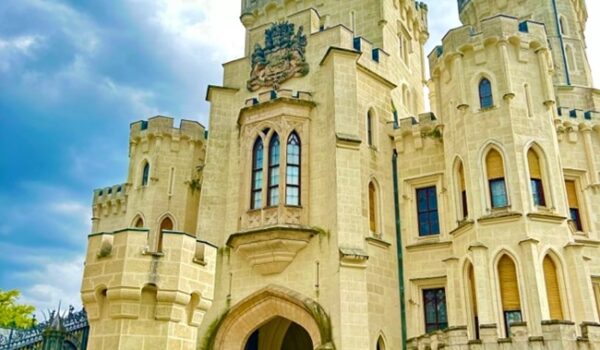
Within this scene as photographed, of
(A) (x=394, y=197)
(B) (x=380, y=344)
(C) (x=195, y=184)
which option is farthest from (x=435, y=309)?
(C) (x=195, y=184)

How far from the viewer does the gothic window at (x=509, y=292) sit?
15.8 meters

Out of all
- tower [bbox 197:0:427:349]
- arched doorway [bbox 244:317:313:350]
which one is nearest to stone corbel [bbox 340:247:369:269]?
tower [bbox 197:0:427:349]

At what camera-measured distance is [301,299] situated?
17.5 metres

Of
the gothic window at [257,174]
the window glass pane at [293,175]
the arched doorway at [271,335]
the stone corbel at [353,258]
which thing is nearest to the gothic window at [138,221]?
the gothic window at [257,174]

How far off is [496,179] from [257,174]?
8157 mm

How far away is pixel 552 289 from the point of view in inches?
637

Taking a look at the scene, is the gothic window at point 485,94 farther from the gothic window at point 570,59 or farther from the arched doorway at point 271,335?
the arched doorway at point 271,335

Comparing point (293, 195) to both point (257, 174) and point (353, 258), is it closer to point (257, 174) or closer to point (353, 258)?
point (257, 174)

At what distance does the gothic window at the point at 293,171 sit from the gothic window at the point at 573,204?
980cm

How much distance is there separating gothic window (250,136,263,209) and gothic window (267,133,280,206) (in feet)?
1.34

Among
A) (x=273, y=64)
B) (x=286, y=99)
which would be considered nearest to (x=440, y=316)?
(x=286, y=99)

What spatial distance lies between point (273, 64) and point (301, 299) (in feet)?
30.4

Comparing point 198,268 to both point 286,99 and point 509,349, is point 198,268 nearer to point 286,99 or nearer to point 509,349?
point 509,349

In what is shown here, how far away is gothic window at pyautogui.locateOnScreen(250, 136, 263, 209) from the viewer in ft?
64.0
